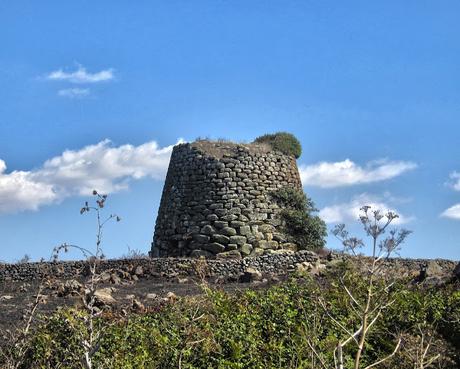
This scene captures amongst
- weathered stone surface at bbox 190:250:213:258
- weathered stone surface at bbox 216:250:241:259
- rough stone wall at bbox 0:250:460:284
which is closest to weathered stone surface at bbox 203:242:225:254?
weathered stone surface at bbox 190:250:213:258

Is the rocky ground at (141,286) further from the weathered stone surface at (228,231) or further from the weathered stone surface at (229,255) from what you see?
the weathered stone surface at (228,231)

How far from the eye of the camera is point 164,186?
2381cm

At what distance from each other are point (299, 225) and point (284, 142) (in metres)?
3.52

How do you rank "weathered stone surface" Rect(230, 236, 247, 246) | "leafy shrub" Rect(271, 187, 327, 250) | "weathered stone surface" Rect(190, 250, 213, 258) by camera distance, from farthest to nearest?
"leafy shrub" Rect(271, 187, 327, 250)
"weathered stone surface" Rect(230, 236, 247, 246)
"weathered stone surface" Rect(190, 250, 213, 258)

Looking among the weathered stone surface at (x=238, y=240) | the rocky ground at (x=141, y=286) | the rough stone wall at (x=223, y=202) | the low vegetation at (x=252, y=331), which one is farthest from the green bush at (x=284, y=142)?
the low vegetation at (x=252, y=331)

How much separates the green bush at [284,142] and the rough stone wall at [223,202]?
0.47 meters

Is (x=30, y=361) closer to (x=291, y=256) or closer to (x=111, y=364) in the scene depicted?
(x=111, y=364)

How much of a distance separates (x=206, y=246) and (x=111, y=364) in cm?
1298

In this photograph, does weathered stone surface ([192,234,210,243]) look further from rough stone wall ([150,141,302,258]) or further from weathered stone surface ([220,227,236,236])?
weathered stone surface ([220,227,236,236])

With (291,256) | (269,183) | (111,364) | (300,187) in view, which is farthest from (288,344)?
(300,187)

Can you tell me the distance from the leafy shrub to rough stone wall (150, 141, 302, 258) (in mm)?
288

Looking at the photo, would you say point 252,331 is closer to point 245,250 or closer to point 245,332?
point 245,332

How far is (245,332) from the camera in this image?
845cm

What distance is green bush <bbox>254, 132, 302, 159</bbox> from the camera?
75.6 ft
